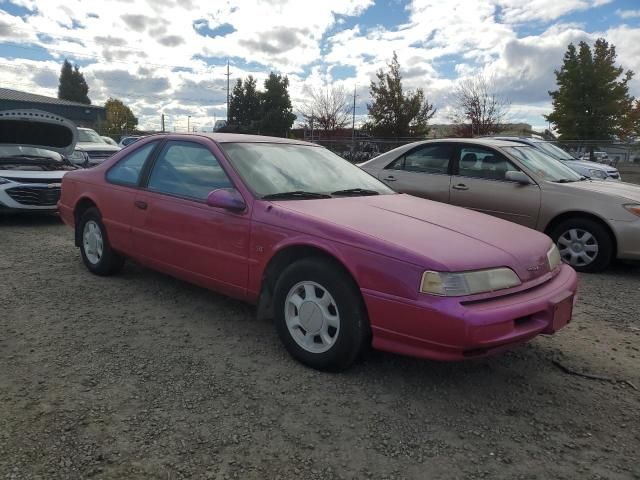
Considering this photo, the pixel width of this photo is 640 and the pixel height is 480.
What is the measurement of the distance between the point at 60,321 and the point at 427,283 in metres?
2.77

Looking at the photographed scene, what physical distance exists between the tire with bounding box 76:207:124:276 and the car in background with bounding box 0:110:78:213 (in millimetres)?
2568

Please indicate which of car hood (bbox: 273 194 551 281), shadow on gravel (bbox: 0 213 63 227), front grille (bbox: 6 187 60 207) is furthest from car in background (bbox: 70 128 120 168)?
car hood (bbox: 273 194 551 281)

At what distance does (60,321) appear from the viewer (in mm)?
3836

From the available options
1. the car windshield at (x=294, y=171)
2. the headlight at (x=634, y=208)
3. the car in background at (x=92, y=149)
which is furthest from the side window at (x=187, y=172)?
the car in background at (x=92, y=149)

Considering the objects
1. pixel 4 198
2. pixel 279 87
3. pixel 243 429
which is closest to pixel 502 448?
pixel 243 429

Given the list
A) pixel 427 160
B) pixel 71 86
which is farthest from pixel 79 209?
pixel 71 86

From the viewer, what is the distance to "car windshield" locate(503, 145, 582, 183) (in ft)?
20.3

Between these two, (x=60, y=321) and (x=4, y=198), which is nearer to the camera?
(x=60, y=321)

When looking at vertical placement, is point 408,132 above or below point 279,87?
below

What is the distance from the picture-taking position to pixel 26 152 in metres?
8.58

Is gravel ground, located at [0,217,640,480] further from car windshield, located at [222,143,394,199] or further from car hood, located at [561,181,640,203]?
car hood, located at [561,181,640,203]

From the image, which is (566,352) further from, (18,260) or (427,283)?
(18,260)

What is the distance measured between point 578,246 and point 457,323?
12.8 feet

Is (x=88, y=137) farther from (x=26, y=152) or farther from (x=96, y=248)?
(x=96, y=248)
